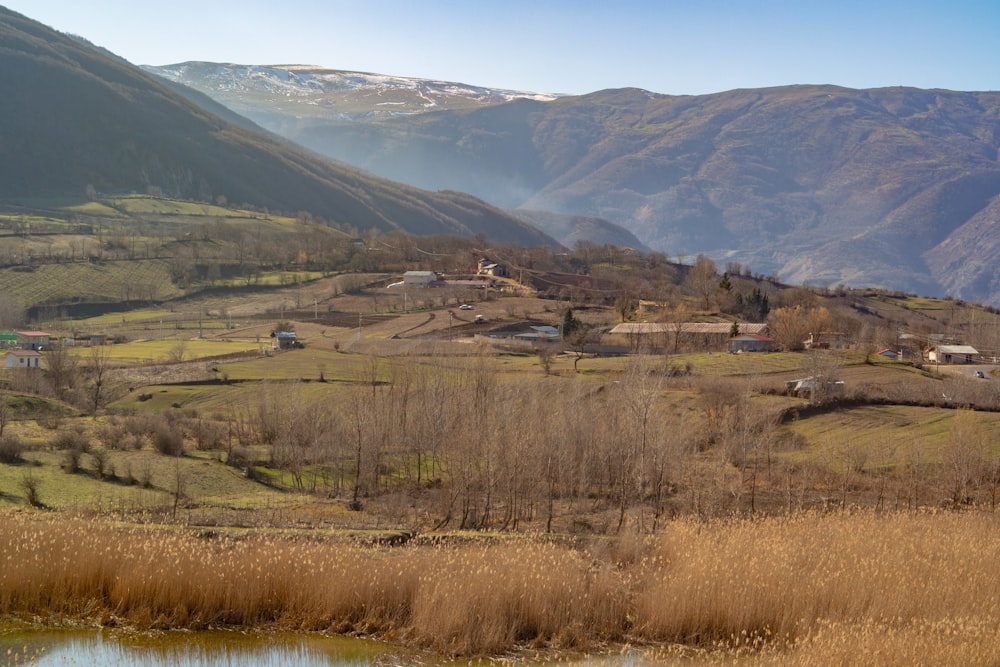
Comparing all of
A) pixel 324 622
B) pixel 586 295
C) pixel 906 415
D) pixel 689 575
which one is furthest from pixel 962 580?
pixel 586 295

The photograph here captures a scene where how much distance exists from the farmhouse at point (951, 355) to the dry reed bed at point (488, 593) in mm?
78188

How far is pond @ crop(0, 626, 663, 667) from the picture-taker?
1488 centimetres

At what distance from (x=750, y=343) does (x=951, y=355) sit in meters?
19.9

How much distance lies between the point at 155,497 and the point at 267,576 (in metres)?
18.6

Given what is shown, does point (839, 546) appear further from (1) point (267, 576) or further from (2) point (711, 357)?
(2) point (711, 357)

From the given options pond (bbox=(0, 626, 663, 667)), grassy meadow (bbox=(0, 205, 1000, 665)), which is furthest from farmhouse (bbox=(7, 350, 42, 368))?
pond (bbox=(0, 626, 663, 667))

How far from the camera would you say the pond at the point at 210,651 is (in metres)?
14.9

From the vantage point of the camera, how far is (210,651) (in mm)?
15688

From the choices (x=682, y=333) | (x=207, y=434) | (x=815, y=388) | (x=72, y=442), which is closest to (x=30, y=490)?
(x=72, y=442)

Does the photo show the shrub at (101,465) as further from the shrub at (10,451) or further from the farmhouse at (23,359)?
the farmhouse at (23,359)

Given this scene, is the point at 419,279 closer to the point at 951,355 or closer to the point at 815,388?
the point at 951,355

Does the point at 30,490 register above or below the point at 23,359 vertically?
above

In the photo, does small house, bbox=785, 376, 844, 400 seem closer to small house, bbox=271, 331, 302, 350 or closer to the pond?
small house, bbox=271, 331, 302, 350

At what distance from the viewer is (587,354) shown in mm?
84188
